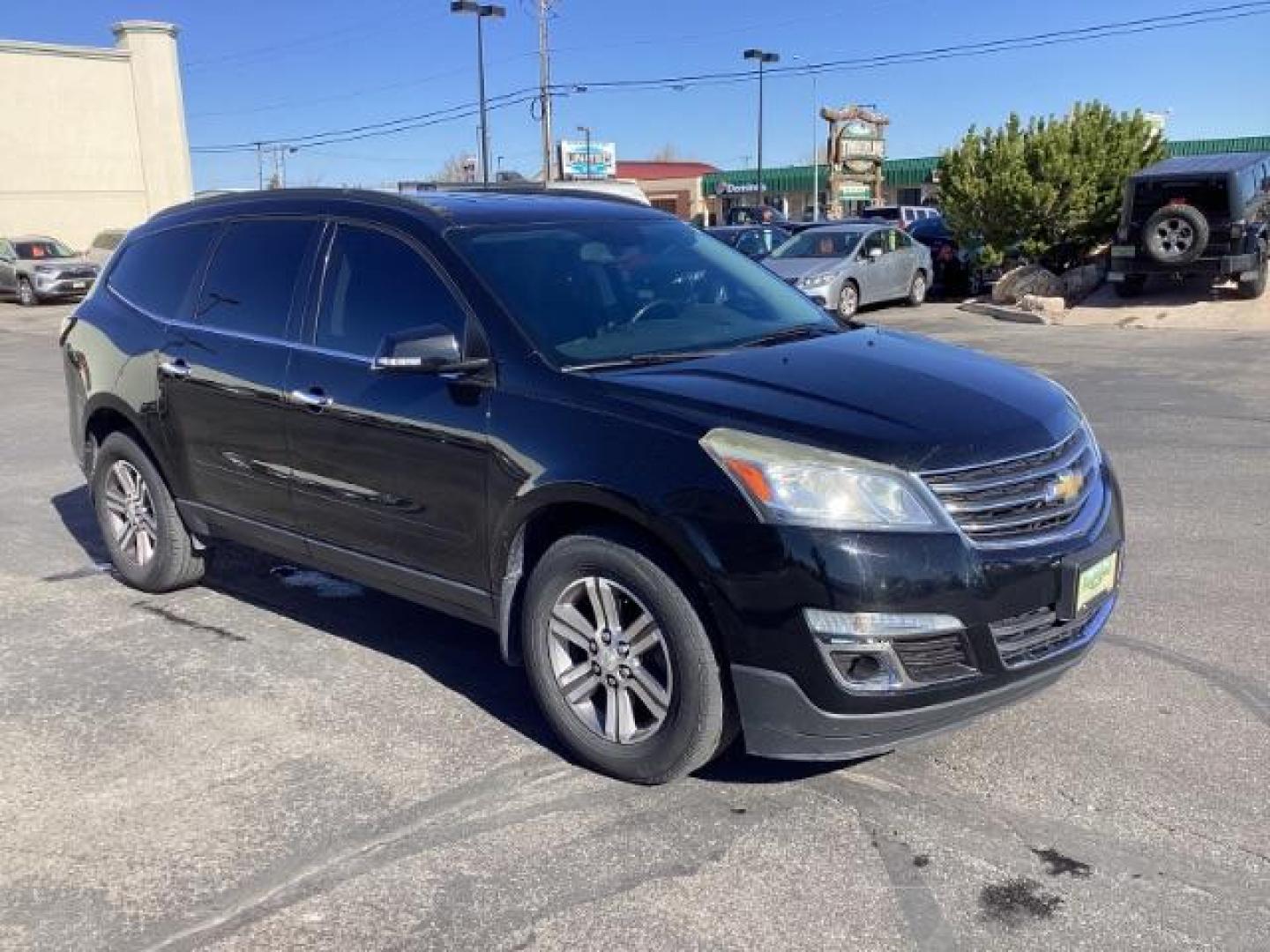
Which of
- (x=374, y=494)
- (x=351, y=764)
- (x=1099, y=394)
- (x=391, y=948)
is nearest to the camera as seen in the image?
(x=391, y=948)

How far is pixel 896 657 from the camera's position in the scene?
3174 millimetres

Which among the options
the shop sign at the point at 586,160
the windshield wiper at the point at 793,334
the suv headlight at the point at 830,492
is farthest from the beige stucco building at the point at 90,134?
the suv headlight at the point at 830,492

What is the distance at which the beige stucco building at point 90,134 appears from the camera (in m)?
37.4

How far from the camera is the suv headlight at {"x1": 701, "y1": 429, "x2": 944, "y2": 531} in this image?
3.17 meters

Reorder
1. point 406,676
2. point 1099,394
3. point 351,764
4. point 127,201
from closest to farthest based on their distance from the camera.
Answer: point 351,764 → point 406,676 → point 1099,394 → point 127,201

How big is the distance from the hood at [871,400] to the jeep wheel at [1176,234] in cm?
1479

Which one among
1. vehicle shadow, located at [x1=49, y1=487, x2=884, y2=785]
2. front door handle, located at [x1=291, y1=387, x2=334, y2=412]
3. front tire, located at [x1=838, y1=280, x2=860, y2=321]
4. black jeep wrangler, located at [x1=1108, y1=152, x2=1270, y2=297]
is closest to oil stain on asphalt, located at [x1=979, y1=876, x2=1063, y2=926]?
vehicle shadow, located at [x1=49, y1=487, x2=884, y2=785]

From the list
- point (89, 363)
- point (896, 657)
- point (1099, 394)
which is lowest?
point (1099, 394)

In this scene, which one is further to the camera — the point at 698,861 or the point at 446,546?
the point at 446,546

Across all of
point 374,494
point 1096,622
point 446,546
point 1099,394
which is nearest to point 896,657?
point 1096,622

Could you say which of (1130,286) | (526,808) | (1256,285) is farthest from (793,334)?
(1130,286)

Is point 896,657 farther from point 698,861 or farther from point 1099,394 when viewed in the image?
point 1099,394

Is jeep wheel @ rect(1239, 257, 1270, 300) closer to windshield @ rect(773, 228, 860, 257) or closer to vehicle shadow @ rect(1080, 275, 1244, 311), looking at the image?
vehicle shadow @ rect(1080, 275, 1244, 311)

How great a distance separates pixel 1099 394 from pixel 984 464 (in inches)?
330
